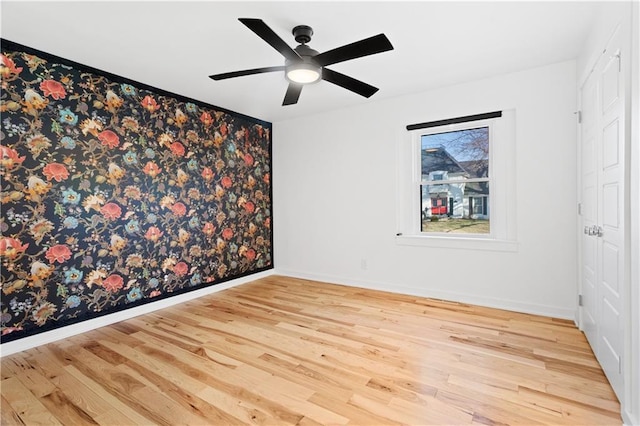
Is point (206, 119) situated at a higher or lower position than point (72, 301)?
higher

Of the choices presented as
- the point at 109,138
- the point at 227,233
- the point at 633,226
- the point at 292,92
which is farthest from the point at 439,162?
the point at 109,138

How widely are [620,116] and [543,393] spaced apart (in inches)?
63.4

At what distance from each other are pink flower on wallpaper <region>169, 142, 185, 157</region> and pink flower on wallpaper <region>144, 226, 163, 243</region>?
0.90m

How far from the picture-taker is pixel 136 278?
3.36m

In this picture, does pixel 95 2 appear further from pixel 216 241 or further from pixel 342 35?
pixel 216 241

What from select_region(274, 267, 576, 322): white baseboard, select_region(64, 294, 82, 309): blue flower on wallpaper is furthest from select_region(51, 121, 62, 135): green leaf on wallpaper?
select_region(274, 267, 576, 322): white baseboard

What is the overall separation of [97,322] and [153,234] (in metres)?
0.98

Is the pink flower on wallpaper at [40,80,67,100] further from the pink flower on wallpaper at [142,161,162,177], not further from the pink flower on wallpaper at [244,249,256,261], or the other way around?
the pink flower on wallpaper at [244,249,256,261]

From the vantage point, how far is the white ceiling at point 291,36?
2.13 m

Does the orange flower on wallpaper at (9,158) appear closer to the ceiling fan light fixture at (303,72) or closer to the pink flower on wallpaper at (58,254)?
the pink flower on wallpaper at (58,254)

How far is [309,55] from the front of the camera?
7.31 feet

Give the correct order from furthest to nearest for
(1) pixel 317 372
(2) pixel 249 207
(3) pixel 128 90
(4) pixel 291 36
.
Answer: (2) pixel 249 207 < (3) pixel 128 90 < (4) pixel 291 36 < (1) pixel 317 372

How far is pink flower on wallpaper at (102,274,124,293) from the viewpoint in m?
3.11

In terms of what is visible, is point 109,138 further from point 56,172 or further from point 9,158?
point 9,158
